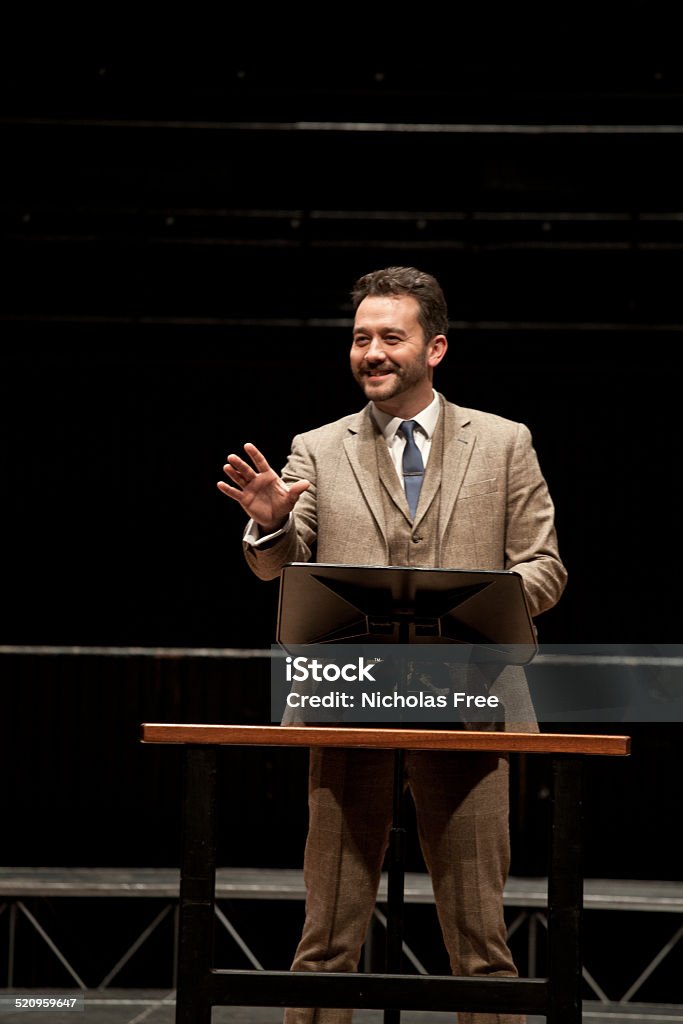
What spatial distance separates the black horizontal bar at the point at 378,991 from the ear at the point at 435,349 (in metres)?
1.10

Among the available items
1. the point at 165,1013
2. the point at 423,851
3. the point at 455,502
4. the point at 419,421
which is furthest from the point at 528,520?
the point at 165,1013

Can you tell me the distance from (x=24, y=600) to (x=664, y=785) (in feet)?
9.37

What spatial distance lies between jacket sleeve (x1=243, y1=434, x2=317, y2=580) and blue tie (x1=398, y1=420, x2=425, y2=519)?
0.18 metres

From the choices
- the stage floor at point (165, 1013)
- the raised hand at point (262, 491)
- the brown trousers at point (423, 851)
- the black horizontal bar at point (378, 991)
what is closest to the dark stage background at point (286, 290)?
the stage floor at point (165, 1013)

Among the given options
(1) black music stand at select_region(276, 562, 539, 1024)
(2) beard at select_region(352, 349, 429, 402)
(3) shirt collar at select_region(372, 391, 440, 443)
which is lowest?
(1) black music stand at select_region(276, 562, 539, 1024)

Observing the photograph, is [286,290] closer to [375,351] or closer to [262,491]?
[375,351]

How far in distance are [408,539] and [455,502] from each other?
112 mm

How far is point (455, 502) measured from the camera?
220cm

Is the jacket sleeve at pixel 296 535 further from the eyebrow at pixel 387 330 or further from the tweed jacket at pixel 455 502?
the eyebrow at pixel 387 330

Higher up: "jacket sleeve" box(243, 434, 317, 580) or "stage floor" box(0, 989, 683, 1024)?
"jacket sleeve" box(243, 434, 317, 580)

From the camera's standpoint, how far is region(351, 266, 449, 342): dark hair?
2.27 m

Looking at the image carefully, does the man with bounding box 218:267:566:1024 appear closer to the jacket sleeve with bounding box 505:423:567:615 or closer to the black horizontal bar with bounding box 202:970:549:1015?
the jacket sleeve with bounding box 505:423:567:615

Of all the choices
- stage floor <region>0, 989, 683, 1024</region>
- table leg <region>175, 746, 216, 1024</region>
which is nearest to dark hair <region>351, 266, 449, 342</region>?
table leg <region>175, 746, 216, 1024</region>

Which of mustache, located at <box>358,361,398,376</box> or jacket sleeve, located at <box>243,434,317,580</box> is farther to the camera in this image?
mustache, located at <box>358,361,398,376</box>
